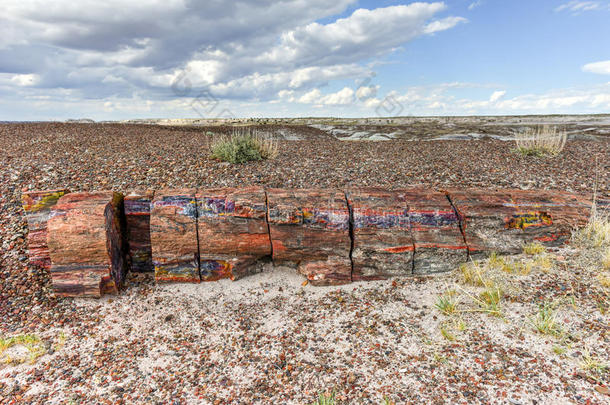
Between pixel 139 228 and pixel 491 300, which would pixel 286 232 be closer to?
pixel 139 228

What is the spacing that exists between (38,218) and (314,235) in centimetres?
376

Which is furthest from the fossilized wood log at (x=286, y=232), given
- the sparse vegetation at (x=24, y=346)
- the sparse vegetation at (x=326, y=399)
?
the sparse vegetation at (x=326, y=399)

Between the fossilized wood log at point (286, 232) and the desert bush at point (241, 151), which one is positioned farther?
the desert bush at point (241, 151)

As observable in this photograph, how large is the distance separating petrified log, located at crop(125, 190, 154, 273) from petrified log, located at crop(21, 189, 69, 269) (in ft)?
3.26

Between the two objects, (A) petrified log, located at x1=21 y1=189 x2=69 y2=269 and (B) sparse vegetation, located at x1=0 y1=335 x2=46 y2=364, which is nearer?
(B) sparse vegetation, located at x1=0 y1=335 x2=46 y2=364

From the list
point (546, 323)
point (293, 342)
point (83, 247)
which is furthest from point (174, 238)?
point (546, 323)

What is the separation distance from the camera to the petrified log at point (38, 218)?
462 cm

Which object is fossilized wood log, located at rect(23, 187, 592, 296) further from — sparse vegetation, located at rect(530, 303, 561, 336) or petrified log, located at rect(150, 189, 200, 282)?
sparse vegetation, located at rect(530, 303, 561, 336)

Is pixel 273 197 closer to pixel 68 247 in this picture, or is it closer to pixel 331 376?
pixel 331 376

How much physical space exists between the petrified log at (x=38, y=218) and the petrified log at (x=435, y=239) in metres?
4.95

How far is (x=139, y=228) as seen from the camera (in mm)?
4805

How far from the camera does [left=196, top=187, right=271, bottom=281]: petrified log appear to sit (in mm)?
4535

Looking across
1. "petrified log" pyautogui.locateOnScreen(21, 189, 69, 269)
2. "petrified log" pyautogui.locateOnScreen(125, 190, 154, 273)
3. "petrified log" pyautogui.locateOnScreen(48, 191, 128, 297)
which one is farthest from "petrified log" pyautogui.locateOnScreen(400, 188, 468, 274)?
"petrified log" pyautogui.locateOnScreen(21, 189, 69, 269)

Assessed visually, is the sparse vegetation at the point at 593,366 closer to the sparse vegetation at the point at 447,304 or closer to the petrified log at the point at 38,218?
the sparse vegetation at the point at 447,304
